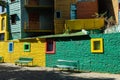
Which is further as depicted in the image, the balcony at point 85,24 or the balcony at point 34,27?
the balcony at point 34,27

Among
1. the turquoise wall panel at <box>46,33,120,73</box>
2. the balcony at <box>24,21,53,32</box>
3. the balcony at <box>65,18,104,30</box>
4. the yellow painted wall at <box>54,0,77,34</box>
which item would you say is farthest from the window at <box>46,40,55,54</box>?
the balcony at <box>24,21,53,32</box>

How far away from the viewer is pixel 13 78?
1931cm

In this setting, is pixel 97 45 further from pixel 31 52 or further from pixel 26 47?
pixel 26 47

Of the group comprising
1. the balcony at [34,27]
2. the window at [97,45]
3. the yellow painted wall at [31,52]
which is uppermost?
the balcony at [34,27]

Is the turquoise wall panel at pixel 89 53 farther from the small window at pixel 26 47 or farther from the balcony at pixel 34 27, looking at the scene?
the balcony at pixel 34 27

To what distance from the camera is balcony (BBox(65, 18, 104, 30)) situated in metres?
37.1

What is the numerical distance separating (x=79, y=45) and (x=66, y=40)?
1.76m

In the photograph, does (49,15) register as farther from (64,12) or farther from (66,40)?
(66,40)

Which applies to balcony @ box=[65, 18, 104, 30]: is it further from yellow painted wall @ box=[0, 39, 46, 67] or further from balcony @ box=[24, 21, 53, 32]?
yellow painted wall @ box=[0, 39, 46, 67]

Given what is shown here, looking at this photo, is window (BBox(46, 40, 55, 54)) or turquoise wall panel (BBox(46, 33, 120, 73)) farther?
window (BBox(46, 40, 55, 54))

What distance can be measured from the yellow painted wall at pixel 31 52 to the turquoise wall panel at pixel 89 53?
1679 millimetres

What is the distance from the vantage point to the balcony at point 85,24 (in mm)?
37094

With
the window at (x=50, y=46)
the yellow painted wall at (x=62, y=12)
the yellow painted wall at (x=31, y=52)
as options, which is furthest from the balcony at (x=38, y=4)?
the window at (x=50, y=46)

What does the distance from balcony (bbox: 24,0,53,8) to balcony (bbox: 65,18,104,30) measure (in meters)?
3.77
